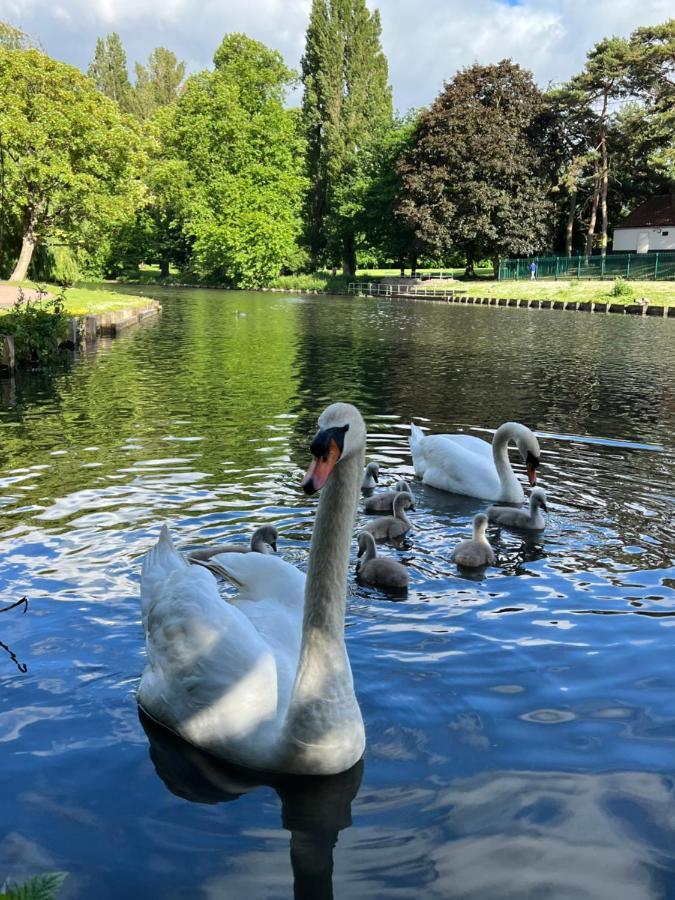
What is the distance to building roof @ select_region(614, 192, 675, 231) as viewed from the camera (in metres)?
63.5

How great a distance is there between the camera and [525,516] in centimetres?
782

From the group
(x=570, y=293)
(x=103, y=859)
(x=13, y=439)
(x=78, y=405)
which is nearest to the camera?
(x=103, y=859)

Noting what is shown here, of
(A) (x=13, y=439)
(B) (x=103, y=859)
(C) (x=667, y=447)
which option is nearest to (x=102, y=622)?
(B) (x=103, y=859)

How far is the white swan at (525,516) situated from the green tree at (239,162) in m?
58.7

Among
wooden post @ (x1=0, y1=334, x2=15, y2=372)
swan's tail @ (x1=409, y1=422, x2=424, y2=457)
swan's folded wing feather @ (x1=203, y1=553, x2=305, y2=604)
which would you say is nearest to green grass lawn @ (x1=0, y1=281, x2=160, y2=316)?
wooden post @ (x1=0, y1=334, x2=15, y2=372)

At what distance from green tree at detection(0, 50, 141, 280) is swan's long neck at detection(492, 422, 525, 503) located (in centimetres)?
3003

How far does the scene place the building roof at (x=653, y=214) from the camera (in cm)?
6353

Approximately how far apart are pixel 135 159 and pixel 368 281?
1170 inches

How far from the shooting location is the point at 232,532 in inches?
294

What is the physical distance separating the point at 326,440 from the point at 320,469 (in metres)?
0.13

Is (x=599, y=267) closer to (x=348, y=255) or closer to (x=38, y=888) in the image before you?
(x=348, y=255)

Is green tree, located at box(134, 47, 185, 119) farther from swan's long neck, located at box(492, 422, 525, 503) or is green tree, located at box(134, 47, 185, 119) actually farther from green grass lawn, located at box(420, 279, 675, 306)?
swan's long neck, located at box(492, 422, 525, 503)

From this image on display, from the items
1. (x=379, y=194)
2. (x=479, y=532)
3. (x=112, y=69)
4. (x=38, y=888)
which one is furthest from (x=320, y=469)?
(x=112, y=69)

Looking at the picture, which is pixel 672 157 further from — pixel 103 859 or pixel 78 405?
pixel 103 859
